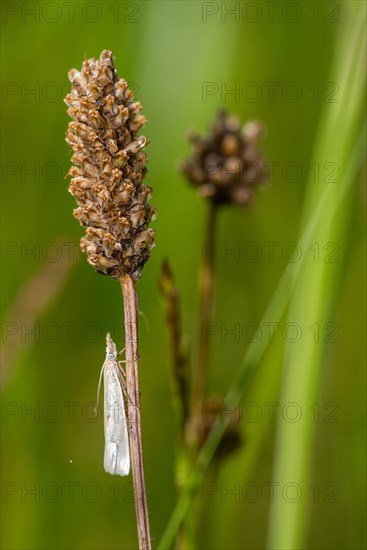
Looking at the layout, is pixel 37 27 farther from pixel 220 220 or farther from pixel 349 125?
pixel 349 125

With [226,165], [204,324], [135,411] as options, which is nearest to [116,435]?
[135,411]

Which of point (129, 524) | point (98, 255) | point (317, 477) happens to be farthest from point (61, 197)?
point (98, 255)

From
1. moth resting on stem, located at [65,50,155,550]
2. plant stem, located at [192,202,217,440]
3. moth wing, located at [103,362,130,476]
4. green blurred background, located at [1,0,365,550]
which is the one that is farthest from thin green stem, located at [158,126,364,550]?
moth resting on stem, located at [65,50,155,550]

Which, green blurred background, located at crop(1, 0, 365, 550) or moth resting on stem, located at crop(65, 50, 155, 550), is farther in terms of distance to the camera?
green blurred background, located at crop(1, 0, 365, 550)

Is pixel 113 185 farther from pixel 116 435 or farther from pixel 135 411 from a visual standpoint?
pixel 116 435

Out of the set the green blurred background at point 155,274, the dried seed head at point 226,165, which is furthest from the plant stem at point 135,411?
the green blurred background at point 155,274

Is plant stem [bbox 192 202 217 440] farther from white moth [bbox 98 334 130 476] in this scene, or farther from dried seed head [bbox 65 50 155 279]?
dried seed head [bbox 65 50 155 279]

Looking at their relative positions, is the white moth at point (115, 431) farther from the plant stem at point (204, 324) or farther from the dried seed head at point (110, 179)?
the plant stem at point (204, 324)
